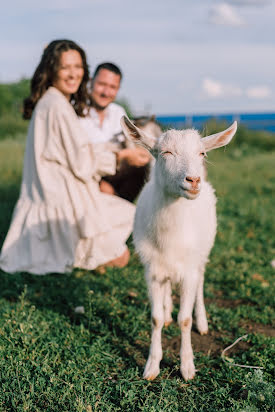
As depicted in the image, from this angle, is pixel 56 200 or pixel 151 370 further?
pixel 56 200

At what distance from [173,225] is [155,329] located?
30.6 inches

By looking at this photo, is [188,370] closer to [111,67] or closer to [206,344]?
[206,344]

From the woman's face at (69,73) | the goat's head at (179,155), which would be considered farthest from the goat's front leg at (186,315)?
the woman's face at (69,73)

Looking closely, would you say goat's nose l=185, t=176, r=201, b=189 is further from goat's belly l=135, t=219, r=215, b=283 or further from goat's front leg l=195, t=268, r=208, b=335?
goat's front leg l=195, t=268, r=208, b=335

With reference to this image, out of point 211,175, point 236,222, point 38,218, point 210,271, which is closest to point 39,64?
point 38,218

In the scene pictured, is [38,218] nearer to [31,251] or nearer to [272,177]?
[31,251]

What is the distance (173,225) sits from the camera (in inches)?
119

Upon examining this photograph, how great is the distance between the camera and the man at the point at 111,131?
5.35 m

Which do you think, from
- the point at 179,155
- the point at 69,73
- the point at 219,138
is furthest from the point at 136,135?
the point at 69,73

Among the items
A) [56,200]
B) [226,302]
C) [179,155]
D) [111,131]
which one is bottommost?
[226,302]

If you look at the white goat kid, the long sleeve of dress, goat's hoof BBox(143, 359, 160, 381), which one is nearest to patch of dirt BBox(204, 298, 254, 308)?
the white goat kid

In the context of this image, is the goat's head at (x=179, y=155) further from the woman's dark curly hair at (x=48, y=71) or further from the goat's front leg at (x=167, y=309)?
the woman's dark curly hair at (x=48, y=71)

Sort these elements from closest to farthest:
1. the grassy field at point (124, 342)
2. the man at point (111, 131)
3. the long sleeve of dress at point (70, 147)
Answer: the grassy field at point (124, 342) < the long sleeve of dress at point (70, 147) < the man at point (111, 131)

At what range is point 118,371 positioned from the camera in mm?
3125
